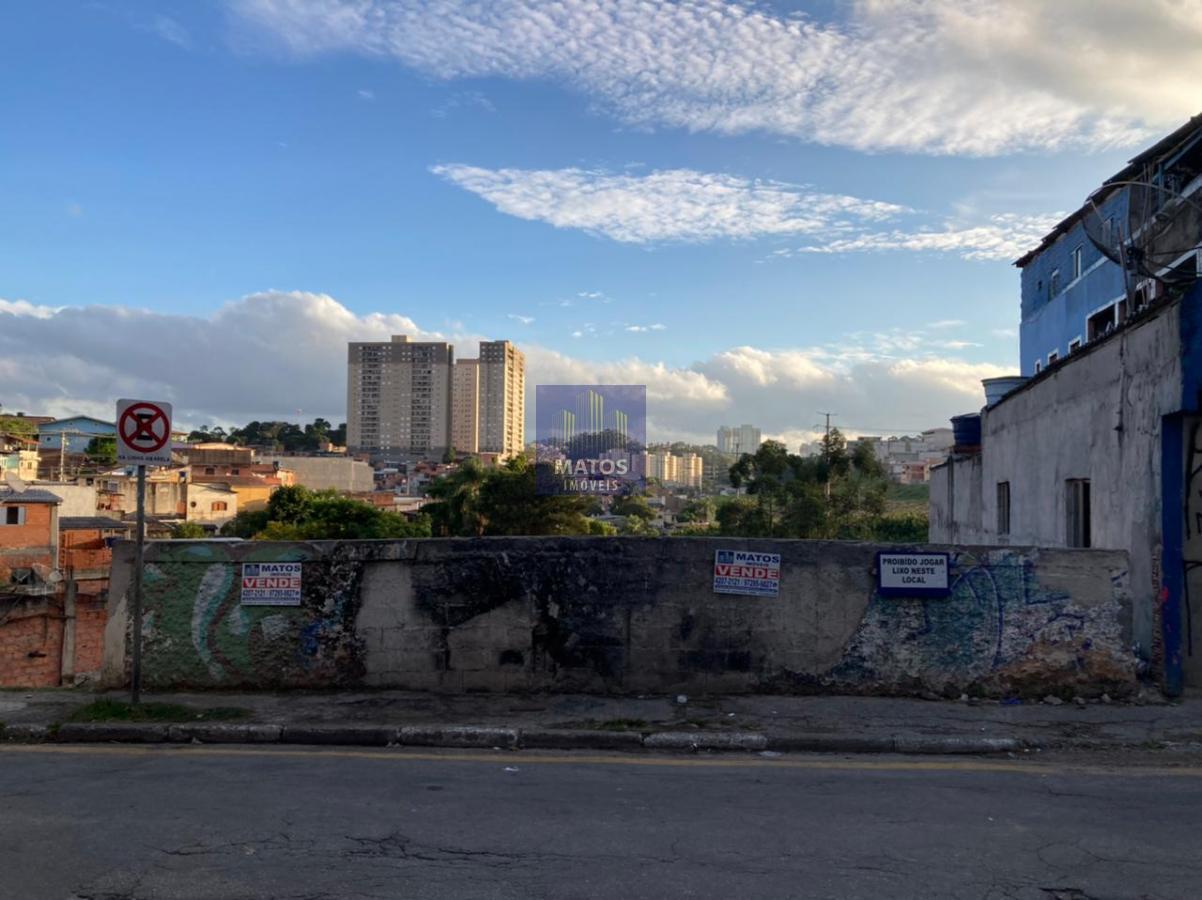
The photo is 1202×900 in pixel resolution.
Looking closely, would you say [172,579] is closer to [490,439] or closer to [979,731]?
[979,731]

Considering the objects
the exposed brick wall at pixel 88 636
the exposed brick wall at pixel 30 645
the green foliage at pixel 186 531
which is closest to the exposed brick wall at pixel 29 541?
the green foliage at pixel 186 531

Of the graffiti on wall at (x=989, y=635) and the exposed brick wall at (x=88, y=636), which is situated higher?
the graffiti on wall at (x=989, y=635)

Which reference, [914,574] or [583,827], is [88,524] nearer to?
[914,574]

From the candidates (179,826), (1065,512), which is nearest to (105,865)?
(179,826)

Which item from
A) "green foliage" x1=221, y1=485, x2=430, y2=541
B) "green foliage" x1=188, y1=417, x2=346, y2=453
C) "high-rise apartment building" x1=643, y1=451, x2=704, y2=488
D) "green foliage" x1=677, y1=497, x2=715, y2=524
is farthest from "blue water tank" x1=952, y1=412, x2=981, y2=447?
"green foliage" x1=188, y1=417, x2=346, y2=453

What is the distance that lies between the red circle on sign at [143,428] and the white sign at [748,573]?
5.44 metres

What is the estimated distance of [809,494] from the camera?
49.4 m

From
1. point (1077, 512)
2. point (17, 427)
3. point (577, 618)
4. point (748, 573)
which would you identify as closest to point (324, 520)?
point (577, 618)

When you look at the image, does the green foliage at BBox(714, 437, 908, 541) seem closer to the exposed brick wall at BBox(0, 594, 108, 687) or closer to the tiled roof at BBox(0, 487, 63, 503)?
the exposed brick wall at BBox(0, 594, 108, 687)

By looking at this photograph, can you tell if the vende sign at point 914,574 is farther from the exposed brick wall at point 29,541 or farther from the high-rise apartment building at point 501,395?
the high-rise apartment building at point 501,395

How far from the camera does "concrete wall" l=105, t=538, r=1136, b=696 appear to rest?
9.18 meters

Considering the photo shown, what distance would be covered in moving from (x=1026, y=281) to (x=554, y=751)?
86.6 feet

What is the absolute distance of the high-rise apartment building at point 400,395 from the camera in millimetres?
166750

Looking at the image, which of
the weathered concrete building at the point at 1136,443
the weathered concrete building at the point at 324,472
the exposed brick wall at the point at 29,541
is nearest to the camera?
the weathered concrete building at the point at 1136,443
